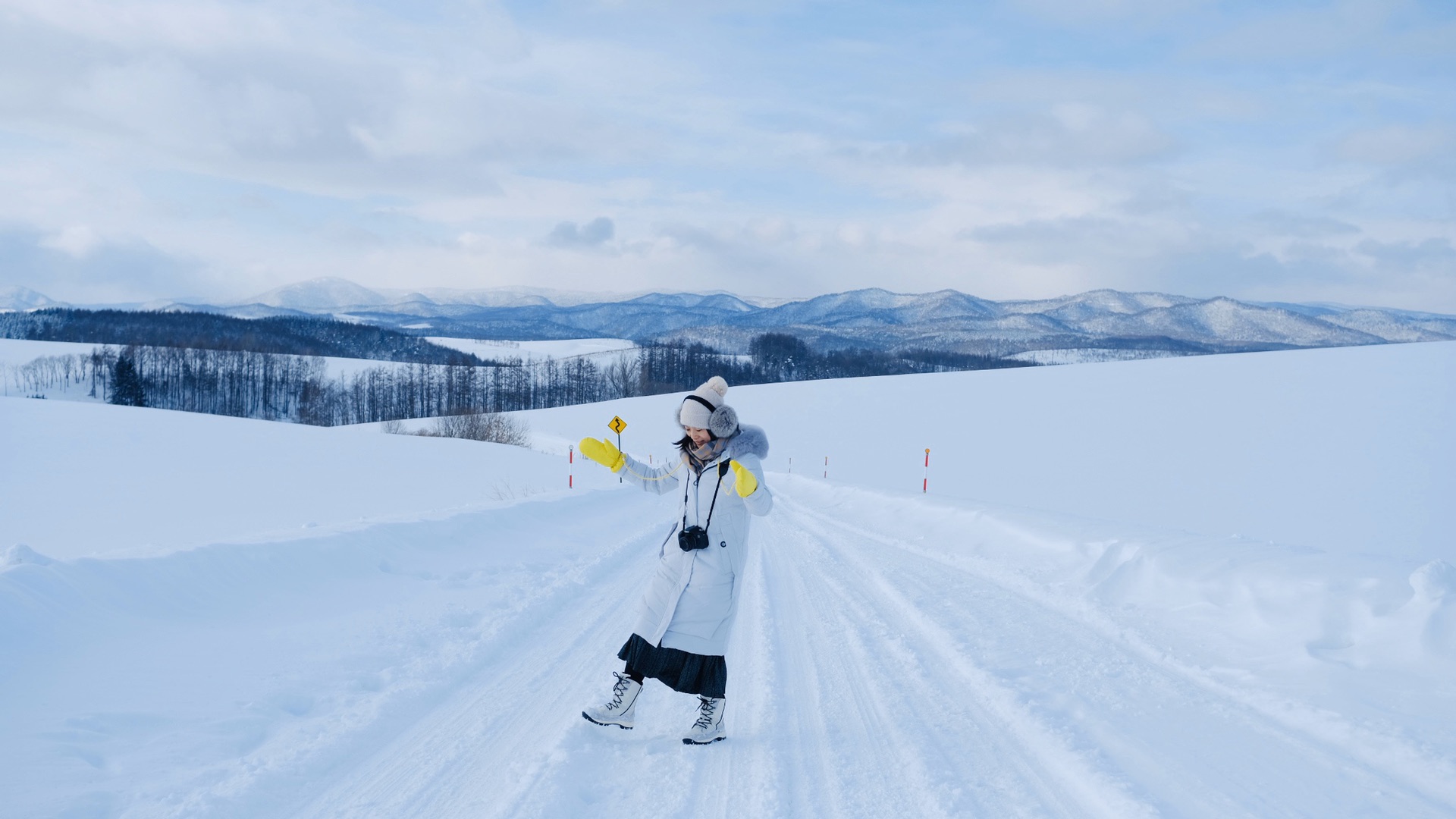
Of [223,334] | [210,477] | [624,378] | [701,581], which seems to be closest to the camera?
[701,581]

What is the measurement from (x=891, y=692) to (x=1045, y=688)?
961 mm

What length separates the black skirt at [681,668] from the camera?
4246mm

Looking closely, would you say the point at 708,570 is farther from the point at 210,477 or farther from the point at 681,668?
the point at 210,477

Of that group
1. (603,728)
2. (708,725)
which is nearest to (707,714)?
(708,725)

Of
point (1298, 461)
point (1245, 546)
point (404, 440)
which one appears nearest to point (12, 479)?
point (404, 440)

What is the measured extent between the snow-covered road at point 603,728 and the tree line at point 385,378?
84.3 m

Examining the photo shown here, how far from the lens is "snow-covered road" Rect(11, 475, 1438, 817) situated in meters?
3.50

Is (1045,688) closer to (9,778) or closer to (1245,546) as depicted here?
(1245,546)

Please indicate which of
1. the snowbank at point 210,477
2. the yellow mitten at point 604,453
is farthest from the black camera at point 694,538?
the snowbank at point 210,477

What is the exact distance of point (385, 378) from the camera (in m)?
116

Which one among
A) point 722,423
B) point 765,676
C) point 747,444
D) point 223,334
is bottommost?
point 765,676

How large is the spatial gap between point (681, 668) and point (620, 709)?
0.39 meters

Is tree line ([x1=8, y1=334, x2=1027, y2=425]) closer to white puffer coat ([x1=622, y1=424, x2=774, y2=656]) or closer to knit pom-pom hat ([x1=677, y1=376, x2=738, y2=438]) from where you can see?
knit pom-pom hat ([x1=677, y1=376, x2=738, y2=438])

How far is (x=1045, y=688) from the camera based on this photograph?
4.92 metres
